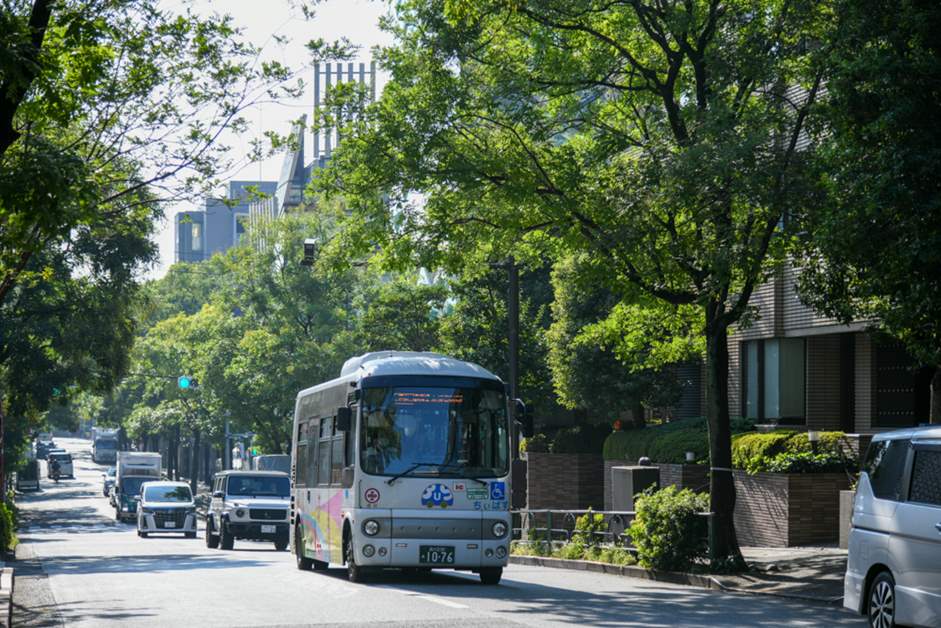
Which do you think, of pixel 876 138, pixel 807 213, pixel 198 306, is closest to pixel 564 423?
pixel 807 213

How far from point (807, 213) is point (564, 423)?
28371 mm

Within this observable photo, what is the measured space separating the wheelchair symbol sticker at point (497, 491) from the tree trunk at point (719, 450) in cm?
365

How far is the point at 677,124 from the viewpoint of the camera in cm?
2264

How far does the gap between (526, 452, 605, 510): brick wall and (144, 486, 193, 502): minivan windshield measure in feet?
41.5

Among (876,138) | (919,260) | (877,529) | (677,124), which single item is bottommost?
(877,529)

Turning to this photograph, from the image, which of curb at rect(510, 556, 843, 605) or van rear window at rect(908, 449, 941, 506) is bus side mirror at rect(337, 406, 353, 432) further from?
van rear window at rect(908, 449, 941, 506)

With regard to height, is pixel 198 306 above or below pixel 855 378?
above

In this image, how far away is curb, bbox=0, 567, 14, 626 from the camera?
15.5m

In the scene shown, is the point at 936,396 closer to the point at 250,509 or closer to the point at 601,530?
the point at 601,530

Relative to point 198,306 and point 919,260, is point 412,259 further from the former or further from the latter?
point 198,306

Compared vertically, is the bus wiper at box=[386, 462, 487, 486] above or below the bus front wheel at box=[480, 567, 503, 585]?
above

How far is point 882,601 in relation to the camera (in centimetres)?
1334

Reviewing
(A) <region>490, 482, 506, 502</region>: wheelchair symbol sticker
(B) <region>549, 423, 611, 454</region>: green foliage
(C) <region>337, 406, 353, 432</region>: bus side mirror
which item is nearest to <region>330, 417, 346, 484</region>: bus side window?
(C) <region>337, 406, 353, 432</region>: bus side mirror

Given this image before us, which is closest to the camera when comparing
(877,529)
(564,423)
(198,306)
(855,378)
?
(877,529)
